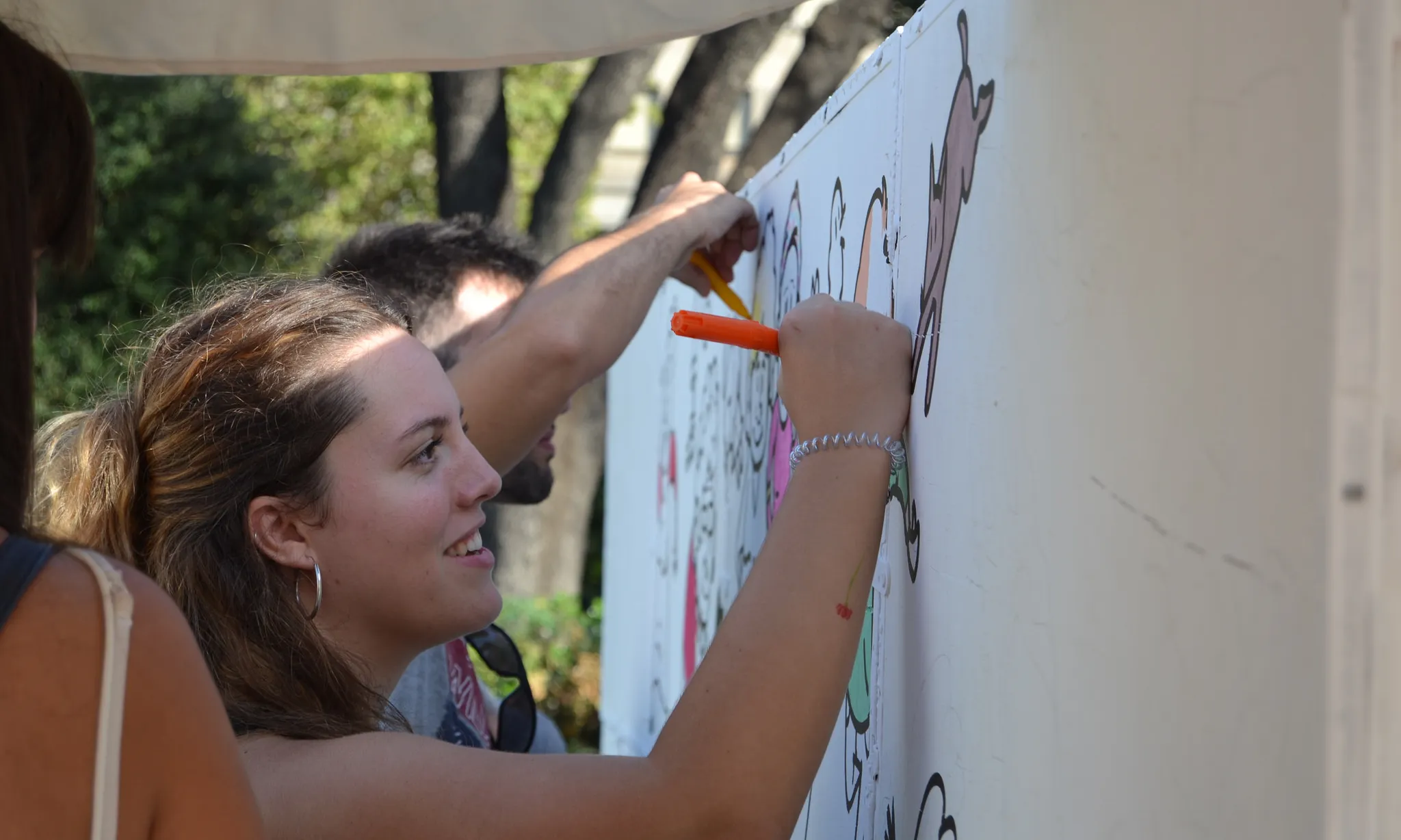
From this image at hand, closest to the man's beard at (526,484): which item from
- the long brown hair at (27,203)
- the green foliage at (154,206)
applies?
the long brown hair at (27,203)

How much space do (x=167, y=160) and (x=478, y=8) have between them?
37.2ft

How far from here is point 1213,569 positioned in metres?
0.79

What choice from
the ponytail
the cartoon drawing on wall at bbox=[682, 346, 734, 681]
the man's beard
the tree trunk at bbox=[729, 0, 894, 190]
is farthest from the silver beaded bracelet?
the tree trunk at bbox=[729, 0, 894, 190]

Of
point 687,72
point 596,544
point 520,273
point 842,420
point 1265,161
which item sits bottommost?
point 596,544

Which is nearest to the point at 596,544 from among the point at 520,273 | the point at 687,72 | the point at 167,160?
the point at 167,160

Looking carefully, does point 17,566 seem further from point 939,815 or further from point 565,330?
point 565,330

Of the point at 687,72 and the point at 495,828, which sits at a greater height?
the point at 687,72

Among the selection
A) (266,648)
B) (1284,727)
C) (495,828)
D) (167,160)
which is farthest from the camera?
(167,160)

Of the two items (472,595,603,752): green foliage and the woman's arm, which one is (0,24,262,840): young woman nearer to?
the woman's arm

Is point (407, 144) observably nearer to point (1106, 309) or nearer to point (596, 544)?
point (596, 544)

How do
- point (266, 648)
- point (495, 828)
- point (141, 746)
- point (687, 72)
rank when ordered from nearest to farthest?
point (141, 746), point (495, 828), point (266, 648), point (687, 72)

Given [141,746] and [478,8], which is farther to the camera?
[478,8]

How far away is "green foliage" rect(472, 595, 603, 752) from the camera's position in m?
7.21

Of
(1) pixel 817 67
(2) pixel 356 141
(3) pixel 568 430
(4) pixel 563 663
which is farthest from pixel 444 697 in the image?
(2) pixel 356 141
